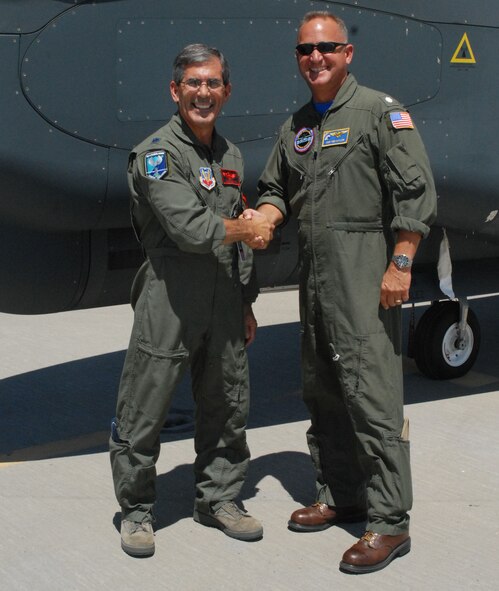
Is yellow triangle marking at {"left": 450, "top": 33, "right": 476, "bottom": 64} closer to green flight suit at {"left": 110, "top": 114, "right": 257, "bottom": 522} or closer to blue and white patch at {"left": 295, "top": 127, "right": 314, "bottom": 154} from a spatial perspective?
blue and white patch at {"left": 295, "top": 127, "right": 314, "bottom": 154}

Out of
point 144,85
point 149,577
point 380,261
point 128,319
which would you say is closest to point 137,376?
point 149,577

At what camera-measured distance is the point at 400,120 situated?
130 inches

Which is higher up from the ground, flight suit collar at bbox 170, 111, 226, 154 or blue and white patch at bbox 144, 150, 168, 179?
flight suit collar at bbox 170, 111, 226, 154

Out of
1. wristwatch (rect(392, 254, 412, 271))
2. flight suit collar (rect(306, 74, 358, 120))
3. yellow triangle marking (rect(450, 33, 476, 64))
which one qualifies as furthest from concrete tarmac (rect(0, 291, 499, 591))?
yellow triangle marking (rect(450, 33, 476, 64))

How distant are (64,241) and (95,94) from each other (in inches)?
25.8

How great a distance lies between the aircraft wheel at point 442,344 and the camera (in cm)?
564

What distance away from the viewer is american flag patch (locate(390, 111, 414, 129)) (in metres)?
3.30

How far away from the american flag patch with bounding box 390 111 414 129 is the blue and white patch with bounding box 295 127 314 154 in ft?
1.00

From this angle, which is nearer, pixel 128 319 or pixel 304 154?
pixel 304 154

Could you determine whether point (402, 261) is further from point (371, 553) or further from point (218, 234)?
point (371, 553)

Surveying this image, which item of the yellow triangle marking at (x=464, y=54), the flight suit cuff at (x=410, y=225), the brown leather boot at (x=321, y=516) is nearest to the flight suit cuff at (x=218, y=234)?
the flight suit cuff at (x=410, y=225)

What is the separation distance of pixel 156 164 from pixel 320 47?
68 centimetres

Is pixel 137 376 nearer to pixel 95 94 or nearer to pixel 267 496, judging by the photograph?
pixel 267 496

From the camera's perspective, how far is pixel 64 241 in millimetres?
4141
